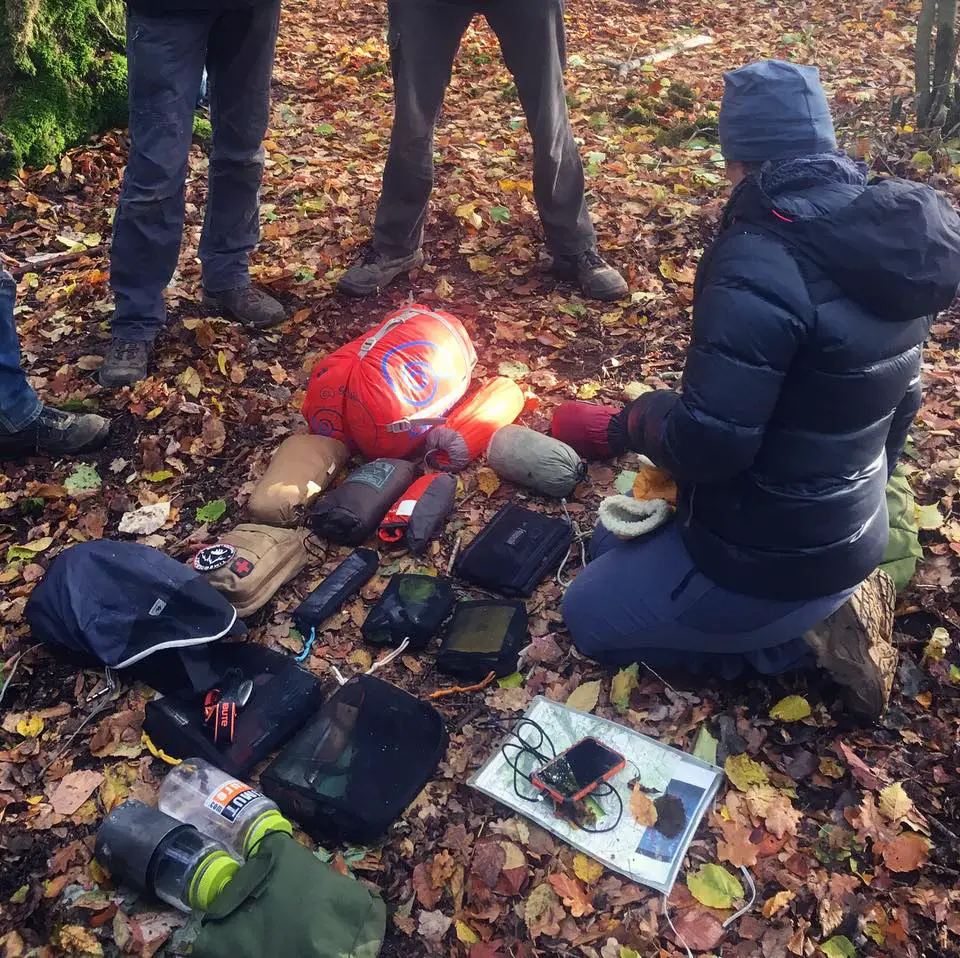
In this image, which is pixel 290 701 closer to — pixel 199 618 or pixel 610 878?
pixel 199 618

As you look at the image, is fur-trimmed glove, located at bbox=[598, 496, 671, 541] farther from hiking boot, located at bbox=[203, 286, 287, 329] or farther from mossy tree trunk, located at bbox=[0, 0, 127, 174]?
mossy tree trunk, located at bbox=[0, 0, 127, 174]

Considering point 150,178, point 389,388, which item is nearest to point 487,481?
point 389,388

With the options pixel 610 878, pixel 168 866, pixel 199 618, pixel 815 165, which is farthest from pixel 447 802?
pixel 815 165

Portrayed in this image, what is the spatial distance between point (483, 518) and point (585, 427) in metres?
0.78

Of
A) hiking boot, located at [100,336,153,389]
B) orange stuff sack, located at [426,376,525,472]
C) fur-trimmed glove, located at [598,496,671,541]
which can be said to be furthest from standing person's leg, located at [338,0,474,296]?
fur-trimmed glove, located at [598,496,671,541]

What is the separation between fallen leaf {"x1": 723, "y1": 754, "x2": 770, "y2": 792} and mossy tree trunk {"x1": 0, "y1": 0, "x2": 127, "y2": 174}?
7.12 meters

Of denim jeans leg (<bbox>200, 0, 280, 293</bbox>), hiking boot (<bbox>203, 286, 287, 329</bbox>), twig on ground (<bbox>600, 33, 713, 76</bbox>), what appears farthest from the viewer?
twig on ground (<bbox>600, 33, 713, 76</bbox>)

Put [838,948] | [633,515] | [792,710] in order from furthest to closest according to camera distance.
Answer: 1. [633,515]
2. [792,710]
3. [838,948]

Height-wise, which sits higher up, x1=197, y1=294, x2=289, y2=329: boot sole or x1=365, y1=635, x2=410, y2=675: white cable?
x1=197, y1=294, x2=289, y2=329: boot sole

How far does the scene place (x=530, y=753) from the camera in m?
3.43

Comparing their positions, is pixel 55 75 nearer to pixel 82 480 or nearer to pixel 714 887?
pixel 82 480

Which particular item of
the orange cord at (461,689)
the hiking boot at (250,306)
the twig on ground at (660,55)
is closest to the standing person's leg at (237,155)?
the hiking boot at (250,306)

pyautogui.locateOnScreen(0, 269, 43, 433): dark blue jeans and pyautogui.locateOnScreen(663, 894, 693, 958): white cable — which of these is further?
pyautogui.locateOnScreen(0, 269, 43, 433): dark blue jeans

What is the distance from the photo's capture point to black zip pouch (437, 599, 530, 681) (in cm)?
369
